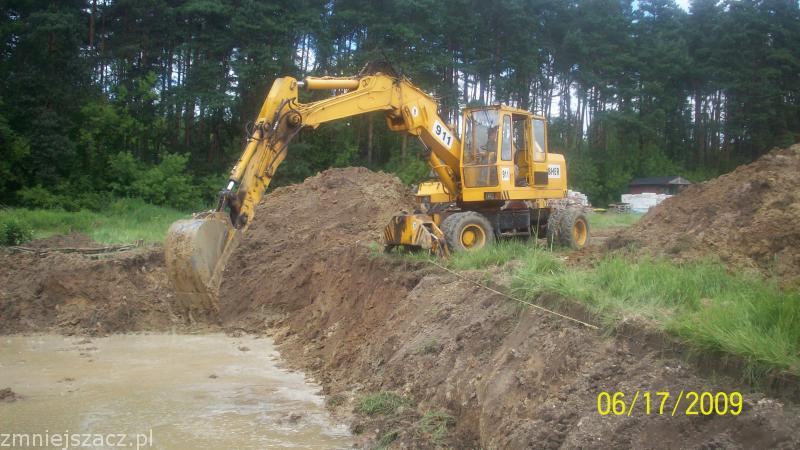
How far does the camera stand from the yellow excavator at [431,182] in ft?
32.2

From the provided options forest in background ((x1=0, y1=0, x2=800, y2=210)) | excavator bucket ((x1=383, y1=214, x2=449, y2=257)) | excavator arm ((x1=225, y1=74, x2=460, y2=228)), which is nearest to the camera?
excavator arm ((x1=225, y1=74, x2=460, y2=228))

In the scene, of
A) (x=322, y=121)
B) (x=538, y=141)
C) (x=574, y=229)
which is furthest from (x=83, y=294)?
(x=574, y=229)

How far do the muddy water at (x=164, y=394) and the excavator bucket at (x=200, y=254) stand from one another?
115 centimetres

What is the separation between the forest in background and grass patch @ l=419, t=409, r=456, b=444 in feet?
46.2

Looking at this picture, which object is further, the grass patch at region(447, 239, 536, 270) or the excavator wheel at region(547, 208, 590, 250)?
the excavator wheel at region(547, 208, 590, 250)

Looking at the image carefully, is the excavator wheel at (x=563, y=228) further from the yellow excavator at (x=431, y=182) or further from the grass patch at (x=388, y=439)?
the grass patch at (x=388, y=439)

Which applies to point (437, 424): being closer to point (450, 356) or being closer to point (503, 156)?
point (450, 356)

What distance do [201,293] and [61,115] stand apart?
19.9m

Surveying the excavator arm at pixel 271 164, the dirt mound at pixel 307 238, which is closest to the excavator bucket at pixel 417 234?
the excavator arm at pixel 271 164

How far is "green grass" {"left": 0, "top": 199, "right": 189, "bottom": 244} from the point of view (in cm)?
1878

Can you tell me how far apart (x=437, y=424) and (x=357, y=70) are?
2812cm

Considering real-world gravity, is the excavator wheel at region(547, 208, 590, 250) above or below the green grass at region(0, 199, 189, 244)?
above

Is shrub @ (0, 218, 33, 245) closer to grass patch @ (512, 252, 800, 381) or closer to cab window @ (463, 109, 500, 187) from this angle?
cab window @ (463, 109, 500, 187)
